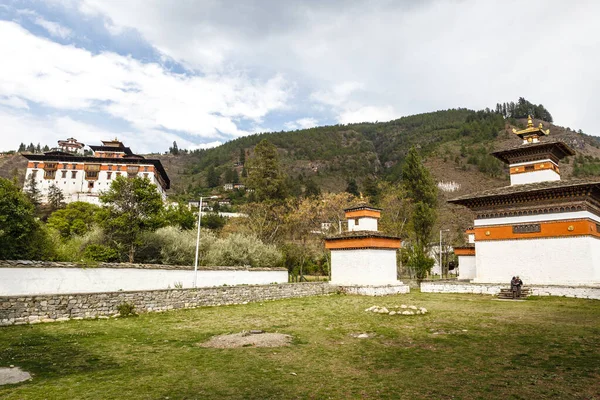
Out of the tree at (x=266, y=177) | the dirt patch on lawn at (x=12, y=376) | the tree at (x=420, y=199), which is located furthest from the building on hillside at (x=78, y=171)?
the dirt patch on lawn at (x=12, y=376)

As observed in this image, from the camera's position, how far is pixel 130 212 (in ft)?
78.2

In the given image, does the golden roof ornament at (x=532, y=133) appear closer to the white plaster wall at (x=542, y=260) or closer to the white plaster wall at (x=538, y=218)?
the white plaster wall at (x=538, y=218)

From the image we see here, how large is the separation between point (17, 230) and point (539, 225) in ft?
97.4

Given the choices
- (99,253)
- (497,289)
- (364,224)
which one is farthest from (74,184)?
(497,289)

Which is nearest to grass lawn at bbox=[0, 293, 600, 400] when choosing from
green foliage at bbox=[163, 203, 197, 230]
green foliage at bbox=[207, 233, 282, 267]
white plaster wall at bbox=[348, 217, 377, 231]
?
white plaster wall at bbox=[348, 217, 377, 231]

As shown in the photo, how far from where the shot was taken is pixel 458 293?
73.4ft

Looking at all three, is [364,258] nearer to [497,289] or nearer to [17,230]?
[497,289]

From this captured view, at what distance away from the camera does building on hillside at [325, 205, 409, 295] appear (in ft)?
74.7

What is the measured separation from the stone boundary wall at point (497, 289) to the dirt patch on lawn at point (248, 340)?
16290 millimetres

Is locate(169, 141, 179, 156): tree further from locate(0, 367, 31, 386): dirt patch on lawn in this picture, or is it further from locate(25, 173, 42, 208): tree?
locate(0, 367, 31, 386): dirt patch on lawn

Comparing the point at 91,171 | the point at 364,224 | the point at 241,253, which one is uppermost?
the point at 91,171

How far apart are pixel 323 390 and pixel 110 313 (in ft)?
34.5

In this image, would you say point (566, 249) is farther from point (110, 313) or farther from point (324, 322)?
point (110, 313)

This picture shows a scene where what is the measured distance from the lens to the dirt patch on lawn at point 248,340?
9031mm
